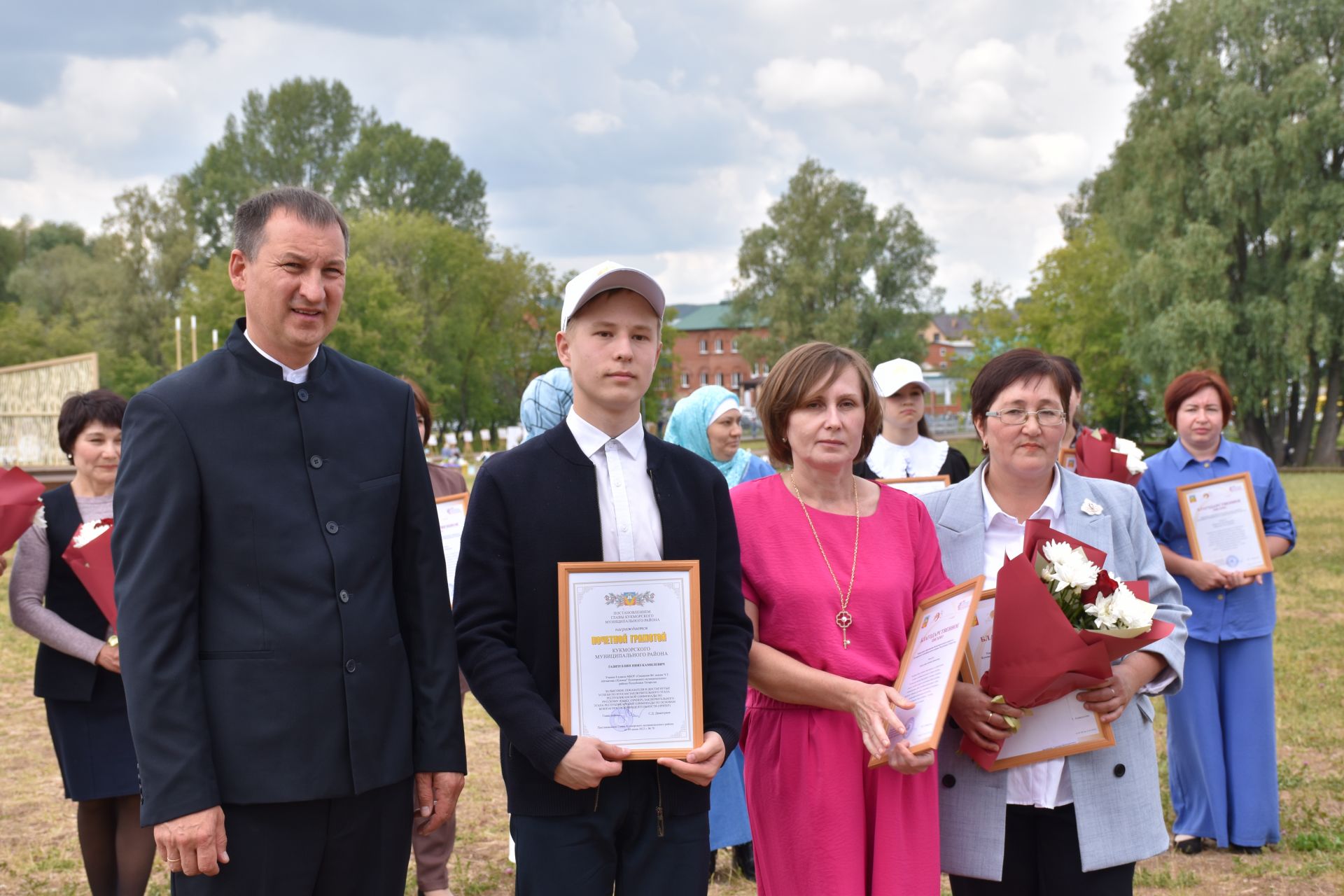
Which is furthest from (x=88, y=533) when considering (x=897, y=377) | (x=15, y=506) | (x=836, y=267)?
(x=836, y=267)

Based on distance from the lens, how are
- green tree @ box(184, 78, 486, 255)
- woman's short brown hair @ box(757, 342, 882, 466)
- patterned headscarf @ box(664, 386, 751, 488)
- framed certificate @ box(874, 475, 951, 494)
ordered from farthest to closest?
green tree @ box(184, 78, 486, 255) → patterned headscarf @ box(664, 386, 751, 488) → framed certificate @ box(874, 475, 951, 494) → woman's short brown hair @ box(757, 342, 882, 466)

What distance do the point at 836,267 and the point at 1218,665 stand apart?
56.1 m

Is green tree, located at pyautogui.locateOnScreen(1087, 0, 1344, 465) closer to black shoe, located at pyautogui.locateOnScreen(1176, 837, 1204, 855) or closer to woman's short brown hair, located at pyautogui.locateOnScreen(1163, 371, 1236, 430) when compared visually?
woman's short brown hair, located at pyautogui.locateOnScreen(1163, 371, 1236, 430)

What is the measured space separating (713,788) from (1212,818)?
8.68 feet

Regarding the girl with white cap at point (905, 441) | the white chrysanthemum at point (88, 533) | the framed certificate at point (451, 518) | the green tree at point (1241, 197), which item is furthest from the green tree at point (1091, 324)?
the white chrysanthemum at point (88, 533)

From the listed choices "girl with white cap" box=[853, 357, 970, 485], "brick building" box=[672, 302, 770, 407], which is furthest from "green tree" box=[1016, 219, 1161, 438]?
"brick building" box=[672, 302, 770, 407]

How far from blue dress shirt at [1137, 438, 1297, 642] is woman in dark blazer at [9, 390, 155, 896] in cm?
501

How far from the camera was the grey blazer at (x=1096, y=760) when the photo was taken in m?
3.34

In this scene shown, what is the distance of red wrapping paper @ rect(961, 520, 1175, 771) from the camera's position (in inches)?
121

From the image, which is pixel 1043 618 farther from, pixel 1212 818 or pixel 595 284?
pixel 1212 818

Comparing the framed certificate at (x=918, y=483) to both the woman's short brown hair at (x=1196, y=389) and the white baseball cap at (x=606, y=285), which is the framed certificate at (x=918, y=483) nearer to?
the woman's short brown hair at (x=1196, y=389)

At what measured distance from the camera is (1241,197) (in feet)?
116

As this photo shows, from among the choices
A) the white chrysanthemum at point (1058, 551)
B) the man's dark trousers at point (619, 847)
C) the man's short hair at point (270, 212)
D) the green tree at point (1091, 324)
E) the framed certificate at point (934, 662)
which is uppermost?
the green tree at point (1091, 324)

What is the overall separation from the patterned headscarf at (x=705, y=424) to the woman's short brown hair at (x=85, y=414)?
8.99 ft
